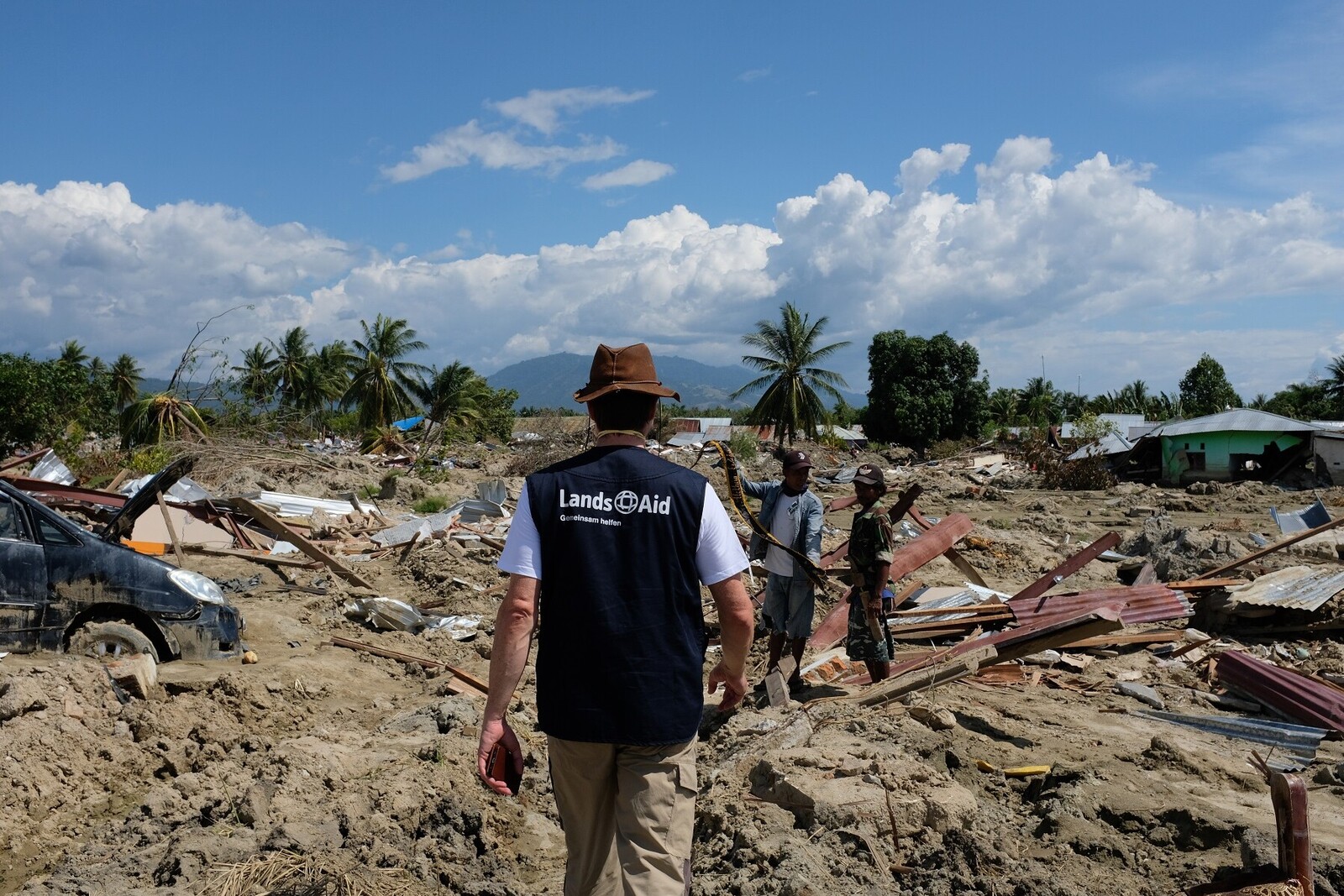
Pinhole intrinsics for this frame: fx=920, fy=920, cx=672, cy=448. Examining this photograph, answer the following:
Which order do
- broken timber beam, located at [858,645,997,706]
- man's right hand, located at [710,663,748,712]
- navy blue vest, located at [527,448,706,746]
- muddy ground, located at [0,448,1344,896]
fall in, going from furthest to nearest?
broken timber beam, located at [858,645,997,706] < muddy ground, located at [0,448,1344,896] < man's right hand, located at [710,663,748,712] < navy blue vest, located at [527,448,706,746]

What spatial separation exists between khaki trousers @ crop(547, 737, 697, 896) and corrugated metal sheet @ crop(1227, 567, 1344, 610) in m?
8.35

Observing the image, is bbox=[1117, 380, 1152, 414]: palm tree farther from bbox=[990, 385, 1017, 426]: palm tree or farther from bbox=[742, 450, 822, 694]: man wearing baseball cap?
bbox=[742, 450, 822, 694]: man wearing baseball cap

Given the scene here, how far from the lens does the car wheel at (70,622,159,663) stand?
21.6 ft

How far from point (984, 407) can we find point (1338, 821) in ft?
150

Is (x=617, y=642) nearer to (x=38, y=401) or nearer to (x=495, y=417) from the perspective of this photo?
(x=38, y=401)

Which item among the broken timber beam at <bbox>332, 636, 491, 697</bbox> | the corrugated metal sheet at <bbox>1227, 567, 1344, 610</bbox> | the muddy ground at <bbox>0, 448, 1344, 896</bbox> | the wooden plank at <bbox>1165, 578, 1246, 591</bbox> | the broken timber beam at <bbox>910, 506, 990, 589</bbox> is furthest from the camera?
the broken timber beam at <bbox>910, 506, 990, 589</bbox>

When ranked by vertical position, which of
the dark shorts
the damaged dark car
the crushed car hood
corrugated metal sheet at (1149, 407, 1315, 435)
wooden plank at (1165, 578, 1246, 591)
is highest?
corrugated metal sheet at (1149, 407, 1315, 435)

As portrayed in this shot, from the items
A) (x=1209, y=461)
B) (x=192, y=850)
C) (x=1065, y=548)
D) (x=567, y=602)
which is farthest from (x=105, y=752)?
(x=1209, y=461)

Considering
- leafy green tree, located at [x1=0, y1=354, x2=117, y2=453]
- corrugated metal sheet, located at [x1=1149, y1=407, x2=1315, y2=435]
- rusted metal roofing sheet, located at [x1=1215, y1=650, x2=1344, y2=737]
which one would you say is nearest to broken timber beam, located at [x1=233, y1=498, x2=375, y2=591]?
rusted metal roofing sheet, located at [x1=1215, y1=650, x2=1344, y2=737]

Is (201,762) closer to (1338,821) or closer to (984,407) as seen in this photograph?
(1338,821)

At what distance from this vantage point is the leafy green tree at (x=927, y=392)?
46719 mm

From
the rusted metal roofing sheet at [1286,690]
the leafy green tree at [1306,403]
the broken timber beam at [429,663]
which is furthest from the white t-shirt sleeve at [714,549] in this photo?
the leafy green tree at [1306,403]

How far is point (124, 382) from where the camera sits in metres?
56.5

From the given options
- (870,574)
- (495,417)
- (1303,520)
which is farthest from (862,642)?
(495,417)
